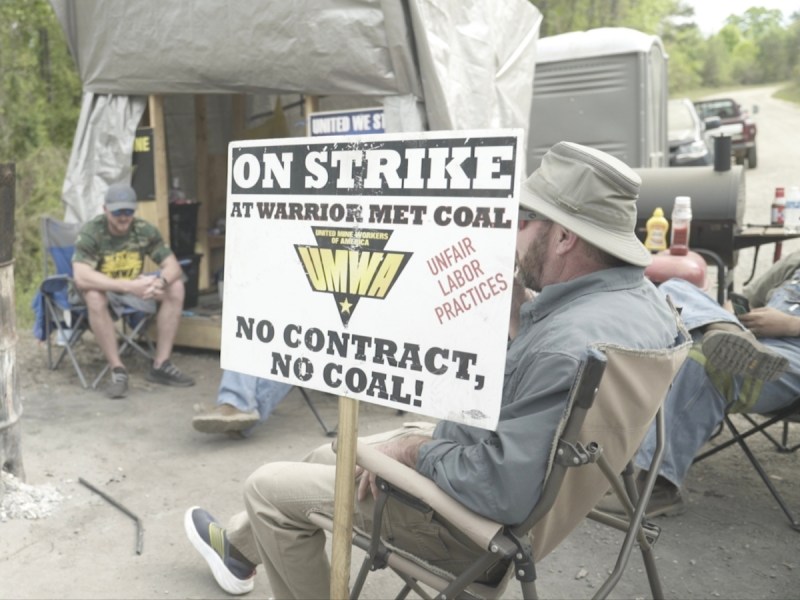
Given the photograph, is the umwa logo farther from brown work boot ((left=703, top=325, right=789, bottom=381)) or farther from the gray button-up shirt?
brown work boot ((left=703, top=325, right=789, bottom=381))

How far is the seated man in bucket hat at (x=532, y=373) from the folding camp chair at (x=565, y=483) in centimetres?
4

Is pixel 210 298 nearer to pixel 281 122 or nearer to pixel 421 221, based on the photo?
pixel 281 122

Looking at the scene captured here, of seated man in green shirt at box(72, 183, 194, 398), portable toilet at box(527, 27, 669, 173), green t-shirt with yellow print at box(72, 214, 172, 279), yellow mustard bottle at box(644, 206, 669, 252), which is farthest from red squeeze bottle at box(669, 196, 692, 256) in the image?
portable toilet at box(527, 27, 669, 173)

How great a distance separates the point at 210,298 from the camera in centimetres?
803

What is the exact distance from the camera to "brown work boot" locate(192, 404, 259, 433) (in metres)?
4.62

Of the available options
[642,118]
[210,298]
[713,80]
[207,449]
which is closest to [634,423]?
[207,449]

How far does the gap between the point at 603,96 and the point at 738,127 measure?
11372 millimetres

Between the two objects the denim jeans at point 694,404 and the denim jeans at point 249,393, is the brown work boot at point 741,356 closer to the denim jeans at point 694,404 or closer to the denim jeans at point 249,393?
the denim jeans at point 694,404

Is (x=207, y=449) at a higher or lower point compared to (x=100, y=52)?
lower

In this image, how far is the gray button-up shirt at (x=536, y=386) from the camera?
6.66ft

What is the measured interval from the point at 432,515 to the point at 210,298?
6085mm

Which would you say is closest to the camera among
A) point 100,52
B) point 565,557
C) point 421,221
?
point 421,221

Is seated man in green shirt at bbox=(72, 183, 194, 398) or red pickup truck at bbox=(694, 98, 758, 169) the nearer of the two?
seated man in green shirt at bbox=(72, 183, 194, 398)

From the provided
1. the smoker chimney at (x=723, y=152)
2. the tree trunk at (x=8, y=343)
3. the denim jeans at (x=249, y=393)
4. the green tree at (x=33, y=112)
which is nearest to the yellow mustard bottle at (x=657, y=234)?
the smoker chimney at (x=723, y=152)
